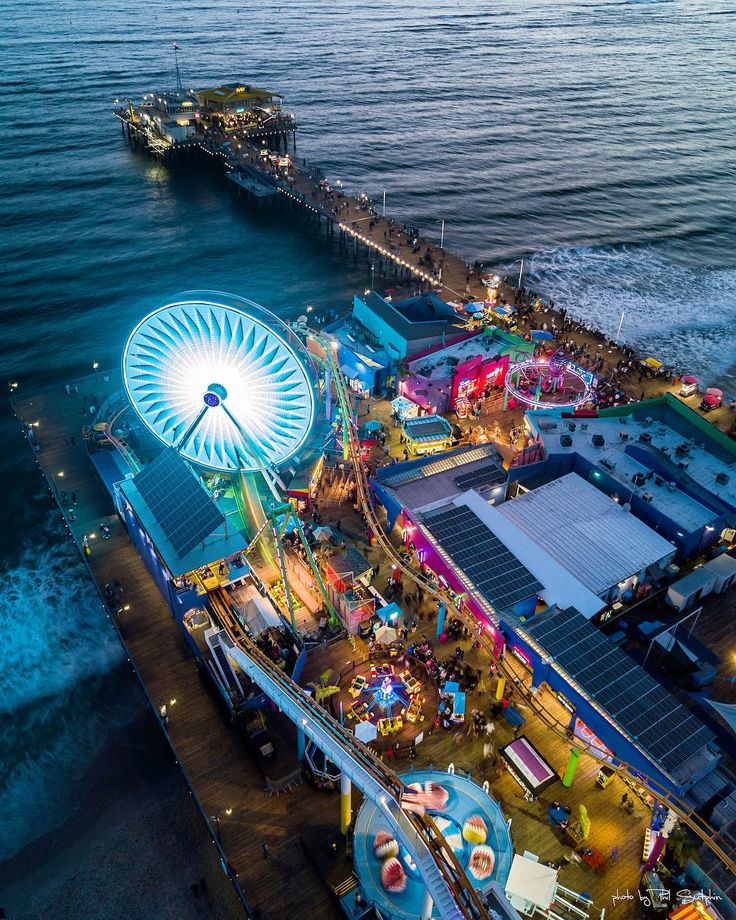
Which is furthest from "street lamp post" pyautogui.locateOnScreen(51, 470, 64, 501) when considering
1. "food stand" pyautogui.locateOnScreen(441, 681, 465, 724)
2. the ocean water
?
"food stand" pyautogui.locateOnScreen(441, 681, 465, 724)

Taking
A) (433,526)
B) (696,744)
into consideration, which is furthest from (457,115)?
(696,744)

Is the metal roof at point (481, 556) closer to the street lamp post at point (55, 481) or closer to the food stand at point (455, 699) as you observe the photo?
the food stand at point (455, 699)

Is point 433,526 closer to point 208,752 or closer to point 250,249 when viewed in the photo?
point 208,752

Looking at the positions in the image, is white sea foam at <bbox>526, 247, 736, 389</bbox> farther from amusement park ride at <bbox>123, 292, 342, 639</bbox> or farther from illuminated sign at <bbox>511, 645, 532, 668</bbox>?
amusement park ride at <bbox>123, 292, 342, 639</bbox>

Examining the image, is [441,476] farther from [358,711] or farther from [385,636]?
[358,711]

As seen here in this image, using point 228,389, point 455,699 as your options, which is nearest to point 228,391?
point 228,389
